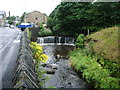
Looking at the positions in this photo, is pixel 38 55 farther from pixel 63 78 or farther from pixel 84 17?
pixel 84 17

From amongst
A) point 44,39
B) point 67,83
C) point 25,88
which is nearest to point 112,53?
point 67,83

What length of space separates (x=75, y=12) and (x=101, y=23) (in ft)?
21.4

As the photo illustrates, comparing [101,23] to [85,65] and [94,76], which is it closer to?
[85,65]

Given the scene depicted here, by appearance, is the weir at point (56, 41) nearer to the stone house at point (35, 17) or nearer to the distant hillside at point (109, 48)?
the distant hillside at point (109, 48)

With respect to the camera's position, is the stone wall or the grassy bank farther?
the grassy bank

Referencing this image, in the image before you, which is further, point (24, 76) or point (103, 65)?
point (103, 65)

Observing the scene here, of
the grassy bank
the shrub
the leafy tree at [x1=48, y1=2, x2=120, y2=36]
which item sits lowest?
the grassy bank

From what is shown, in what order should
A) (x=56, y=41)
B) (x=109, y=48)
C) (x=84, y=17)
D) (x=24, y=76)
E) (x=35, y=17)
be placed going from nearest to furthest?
(x=24, y=76)
(x=109, y=48)
(x=84, y=17)
(x=56, y=41)
(x=35, y=17)

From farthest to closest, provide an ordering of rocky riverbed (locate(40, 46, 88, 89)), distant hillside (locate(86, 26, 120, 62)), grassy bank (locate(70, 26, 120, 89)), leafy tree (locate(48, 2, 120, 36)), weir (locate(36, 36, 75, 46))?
weir (locate(36, 36, 75, 46)) → leafy tree (locate(48, 2, 120, 36)) → distant hillside (locate(86, 26, 120, 62)) → rocky riverbed (locate(40, 46, 88, 89)) → grassy bank (locate(70, 26, 120, 89))

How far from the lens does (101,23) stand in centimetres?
2233

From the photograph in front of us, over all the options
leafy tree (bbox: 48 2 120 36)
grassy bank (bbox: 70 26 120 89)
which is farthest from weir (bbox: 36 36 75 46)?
grassy bank (bbox: 70 26 120 89)

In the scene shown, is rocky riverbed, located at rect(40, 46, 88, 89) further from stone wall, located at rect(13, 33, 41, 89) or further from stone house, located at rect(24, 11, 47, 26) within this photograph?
stone house, located at rect(24, 11, 47, 26)

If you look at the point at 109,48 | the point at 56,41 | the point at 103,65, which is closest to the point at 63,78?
the point at 103,65

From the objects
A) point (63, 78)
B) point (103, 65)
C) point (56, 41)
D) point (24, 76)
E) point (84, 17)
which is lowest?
point (63, 78)
